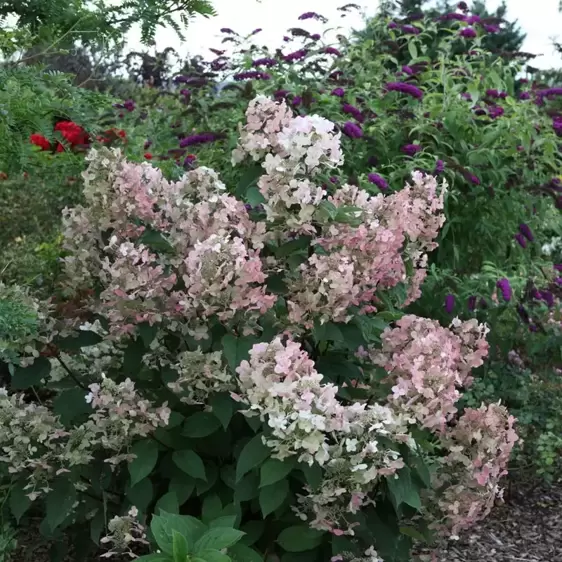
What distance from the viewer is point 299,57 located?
5.69 meters

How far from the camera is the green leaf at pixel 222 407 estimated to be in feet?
8.66

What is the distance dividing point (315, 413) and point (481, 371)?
94.4 inches

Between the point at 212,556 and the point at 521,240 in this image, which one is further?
the point at 521,240

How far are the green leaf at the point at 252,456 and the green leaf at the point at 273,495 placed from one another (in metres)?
0.08

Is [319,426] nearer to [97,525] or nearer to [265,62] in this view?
[97,525]

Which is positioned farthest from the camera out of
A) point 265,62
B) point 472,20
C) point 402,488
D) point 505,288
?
point 472,20

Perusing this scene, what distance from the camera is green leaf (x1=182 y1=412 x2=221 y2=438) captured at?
2.74 meters

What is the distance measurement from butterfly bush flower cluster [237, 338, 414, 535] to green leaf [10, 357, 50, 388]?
0.84 m

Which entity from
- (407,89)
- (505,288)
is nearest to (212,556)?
(505,288)

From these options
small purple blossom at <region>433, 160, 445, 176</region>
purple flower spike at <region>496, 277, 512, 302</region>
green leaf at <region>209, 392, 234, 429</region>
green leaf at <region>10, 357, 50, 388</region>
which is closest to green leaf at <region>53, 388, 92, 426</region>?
green leaf at <region>10, 357, 50, 388</region>

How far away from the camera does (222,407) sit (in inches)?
106

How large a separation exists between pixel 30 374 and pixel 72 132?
1254 mm

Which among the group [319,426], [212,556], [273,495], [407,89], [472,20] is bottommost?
[212,556]

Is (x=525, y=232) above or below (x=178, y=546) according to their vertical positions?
above
